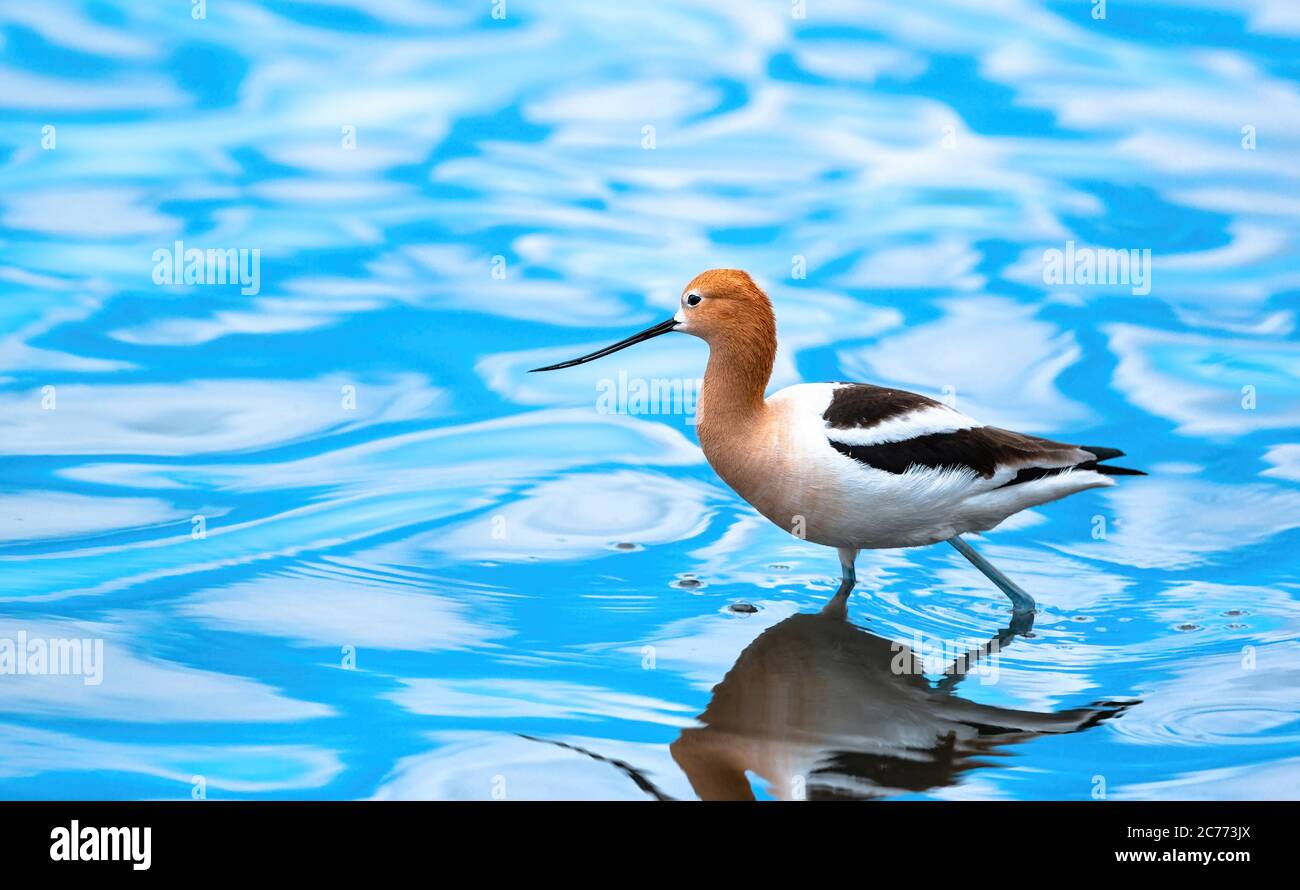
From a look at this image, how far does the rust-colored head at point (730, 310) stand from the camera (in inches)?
322

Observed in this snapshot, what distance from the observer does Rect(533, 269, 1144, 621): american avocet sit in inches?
316

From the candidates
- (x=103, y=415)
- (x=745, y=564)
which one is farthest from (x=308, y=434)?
(x=745, y=564)

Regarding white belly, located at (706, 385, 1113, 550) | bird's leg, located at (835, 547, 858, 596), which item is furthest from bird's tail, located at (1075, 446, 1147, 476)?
bird's leg, located at (835, 547, 858, 596)

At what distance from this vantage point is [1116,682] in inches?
301

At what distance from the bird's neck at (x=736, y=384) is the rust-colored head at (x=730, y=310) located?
0.8 inches

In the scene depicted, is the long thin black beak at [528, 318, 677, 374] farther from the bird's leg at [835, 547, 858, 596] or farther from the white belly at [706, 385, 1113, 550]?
the bird's leg at [835, 547, 858, 596]

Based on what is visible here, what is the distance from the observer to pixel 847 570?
8.75 m

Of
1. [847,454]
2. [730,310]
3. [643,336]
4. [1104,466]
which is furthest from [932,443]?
[643,336]

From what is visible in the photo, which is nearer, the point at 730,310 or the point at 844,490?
the point at 844,490

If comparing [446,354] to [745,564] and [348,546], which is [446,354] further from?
[745,564]

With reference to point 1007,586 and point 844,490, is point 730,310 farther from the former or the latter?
point 1007,586

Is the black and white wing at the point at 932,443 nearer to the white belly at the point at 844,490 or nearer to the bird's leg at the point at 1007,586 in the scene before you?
the white belly at the point at 844,490

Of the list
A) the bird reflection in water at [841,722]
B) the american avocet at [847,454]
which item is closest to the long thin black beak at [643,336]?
the american avocet at [847,454]

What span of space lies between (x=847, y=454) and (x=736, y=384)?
2.20ft
